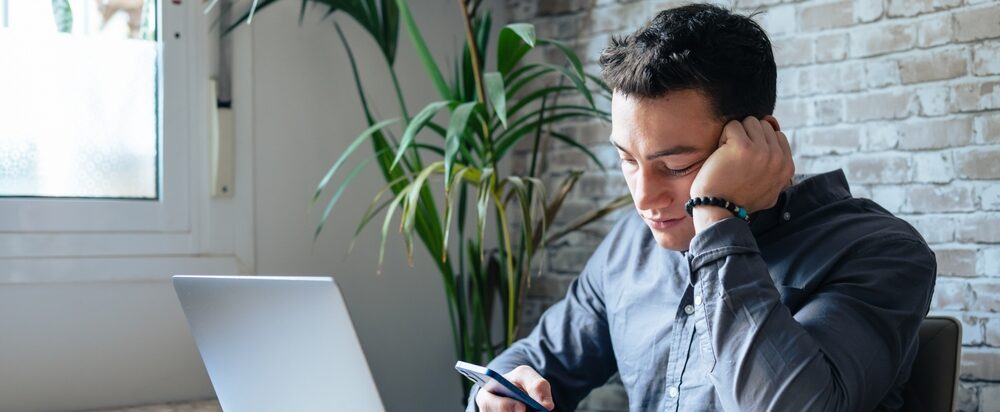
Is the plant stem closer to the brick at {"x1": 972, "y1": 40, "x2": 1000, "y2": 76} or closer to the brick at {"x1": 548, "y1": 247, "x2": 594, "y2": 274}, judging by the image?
the brick at {"x1": 548, "y1": 247, "x2": 594, "y2": 274}

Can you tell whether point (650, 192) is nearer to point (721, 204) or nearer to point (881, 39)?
point (721, 204)

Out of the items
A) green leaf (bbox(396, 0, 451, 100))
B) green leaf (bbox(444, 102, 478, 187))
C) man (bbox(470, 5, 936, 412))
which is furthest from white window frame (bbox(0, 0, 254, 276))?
man (bbox(470, 5, 936, 412))

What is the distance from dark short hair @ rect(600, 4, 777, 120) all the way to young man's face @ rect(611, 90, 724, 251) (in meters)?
0.02

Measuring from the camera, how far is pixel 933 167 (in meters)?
2.29

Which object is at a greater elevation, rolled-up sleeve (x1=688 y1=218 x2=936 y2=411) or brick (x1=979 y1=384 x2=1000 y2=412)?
rolled-up sleeve (x1=688 y1=218 x2=936 y2=411)

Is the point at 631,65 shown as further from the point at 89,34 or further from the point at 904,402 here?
the point at 89,34

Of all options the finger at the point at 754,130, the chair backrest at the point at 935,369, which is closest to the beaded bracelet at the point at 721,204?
the finger at the point at 754,130

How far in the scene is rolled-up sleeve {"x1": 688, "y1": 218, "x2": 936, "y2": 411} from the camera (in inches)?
54.4

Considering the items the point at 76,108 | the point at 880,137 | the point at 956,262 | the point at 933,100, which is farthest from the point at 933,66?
the point at 76,108

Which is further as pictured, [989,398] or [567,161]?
[567,161]

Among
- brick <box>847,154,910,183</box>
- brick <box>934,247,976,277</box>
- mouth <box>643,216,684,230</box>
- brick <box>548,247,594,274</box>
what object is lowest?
brick <box>548,247,594,274</box>

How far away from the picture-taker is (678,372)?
171cm

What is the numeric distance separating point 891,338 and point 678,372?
380mm

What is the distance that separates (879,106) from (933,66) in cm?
16
